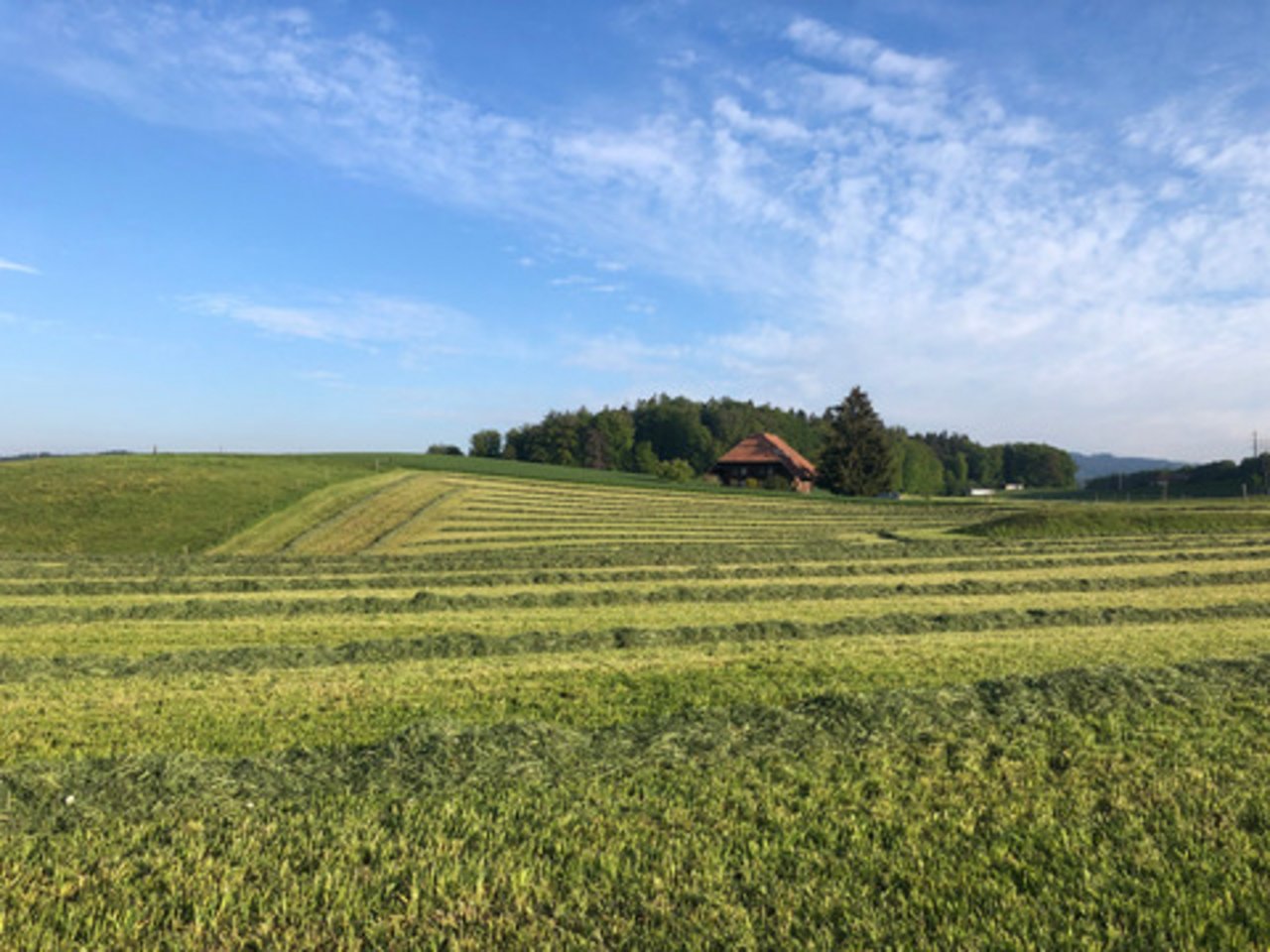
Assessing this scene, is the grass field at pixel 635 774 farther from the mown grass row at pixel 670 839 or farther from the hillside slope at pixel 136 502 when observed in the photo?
the hillside slope at pixel 136 502

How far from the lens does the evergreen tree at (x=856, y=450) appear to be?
8475 centimetres

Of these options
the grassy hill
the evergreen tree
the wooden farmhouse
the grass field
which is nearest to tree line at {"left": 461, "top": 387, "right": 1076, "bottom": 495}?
the wooden farmhouse

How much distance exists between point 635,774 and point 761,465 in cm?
10014

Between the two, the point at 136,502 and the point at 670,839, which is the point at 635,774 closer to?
the point at 670,839

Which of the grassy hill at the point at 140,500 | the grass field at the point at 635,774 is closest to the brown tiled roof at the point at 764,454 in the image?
the grassy hill at the point at 140,500

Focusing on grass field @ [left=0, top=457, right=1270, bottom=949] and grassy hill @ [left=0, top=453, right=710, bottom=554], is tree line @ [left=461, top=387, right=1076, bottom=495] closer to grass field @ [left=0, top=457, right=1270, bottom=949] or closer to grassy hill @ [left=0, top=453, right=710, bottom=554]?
grassy hill @ [left=0, top=453, right=710, bottom=554]

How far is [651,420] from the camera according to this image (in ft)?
553

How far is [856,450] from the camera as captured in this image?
84875 mm

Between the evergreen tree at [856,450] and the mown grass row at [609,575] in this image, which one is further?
the evergreen tree at [856,450]

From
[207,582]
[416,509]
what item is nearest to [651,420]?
[416,509]

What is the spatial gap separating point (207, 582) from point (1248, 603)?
2775cm

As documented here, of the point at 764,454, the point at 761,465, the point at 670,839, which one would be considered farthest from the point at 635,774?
the point at 764,454

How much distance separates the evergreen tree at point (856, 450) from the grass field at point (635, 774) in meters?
64.6

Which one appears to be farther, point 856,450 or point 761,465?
point 761,465
